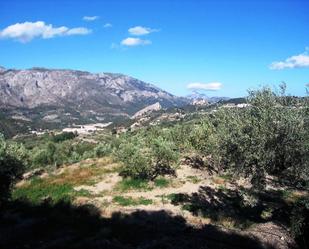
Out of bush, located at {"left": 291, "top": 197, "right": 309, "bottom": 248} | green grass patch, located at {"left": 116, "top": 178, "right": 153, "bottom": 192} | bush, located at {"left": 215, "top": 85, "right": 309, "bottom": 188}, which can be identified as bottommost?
green grass patch, located at {"left": 116, "top": 178, "right": 153, "bottom": 192}

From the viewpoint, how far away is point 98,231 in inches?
1069

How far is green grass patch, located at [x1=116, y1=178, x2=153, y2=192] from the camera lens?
4159cm

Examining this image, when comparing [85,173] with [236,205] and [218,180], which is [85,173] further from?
[236,205]

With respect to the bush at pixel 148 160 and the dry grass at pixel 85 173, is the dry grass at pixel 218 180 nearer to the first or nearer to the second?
the bush at pixel 148 160

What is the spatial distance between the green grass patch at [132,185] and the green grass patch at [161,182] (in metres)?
1.00

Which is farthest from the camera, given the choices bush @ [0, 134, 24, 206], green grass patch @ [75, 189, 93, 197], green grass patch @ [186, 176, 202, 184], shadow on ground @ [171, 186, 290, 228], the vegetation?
green grass patch @ [186, 176, 202, 184]

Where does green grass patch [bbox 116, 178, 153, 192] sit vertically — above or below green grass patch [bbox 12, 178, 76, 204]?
above

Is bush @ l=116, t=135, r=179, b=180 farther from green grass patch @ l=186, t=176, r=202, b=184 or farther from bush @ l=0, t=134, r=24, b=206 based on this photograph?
bush @ l=0, t=134, r=24, b=206

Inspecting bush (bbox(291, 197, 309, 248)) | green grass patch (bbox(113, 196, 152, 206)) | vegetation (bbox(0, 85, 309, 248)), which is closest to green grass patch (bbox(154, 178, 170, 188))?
vegetation (bbox(0, 85, 309, 248))

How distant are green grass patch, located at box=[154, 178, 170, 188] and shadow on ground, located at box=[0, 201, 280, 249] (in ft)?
27.4

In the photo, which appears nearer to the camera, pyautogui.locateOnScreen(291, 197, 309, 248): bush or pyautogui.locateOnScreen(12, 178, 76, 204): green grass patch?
pyautogui.locateOnScreen(291, 197, 309, 248): bush

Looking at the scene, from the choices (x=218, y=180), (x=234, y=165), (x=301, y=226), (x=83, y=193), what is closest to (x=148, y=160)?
(x=218, y=180)

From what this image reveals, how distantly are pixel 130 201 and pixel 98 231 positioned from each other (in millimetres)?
10099

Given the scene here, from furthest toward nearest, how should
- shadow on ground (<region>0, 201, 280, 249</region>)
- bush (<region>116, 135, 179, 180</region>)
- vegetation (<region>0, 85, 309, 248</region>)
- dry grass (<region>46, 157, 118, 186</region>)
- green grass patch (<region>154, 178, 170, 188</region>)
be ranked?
dry grass (<region>46, 157, 118, 186</region>), bush (<region>116, 135, 179, 180</region>), green grass patch (<region>154, 178, 170, 188</region>), vegetation (<region>0, 85, 309, 248</region>), shadow on ground (<region>0, 201, 280, 249</region>)
